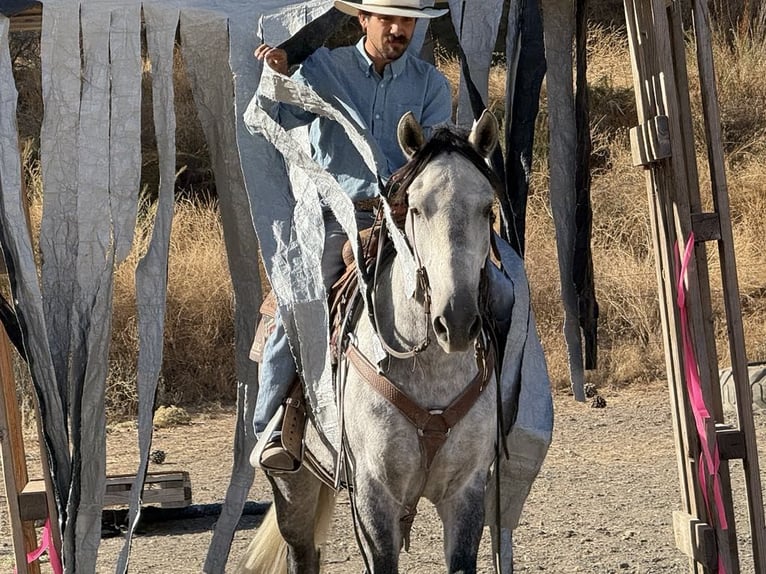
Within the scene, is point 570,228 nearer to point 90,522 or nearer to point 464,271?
point 464,271

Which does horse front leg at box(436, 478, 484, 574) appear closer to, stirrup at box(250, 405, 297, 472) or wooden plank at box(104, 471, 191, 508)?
stirrup at box(250, 405, 297, 472)

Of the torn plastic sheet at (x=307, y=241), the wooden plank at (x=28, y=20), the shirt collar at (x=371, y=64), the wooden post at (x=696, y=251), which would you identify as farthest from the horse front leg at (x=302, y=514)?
the wooden plank at (x=28, y=20)

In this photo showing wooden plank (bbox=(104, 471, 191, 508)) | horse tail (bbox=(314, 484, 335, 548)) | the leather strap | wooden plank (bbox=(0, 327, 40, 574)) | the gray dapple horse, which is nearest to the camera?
the gray dapple horse

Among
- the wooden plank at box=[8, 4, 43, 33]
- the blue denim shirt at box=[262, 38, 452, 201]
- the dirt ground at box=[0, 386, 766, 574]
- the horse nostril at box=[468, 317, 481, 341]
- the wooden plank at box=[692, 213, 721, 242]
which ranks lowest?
the dirt ground at box=[0, 386, 766, 574]

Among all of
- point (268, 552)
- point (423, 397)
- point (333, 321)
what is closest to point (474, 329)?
point (423, 397)

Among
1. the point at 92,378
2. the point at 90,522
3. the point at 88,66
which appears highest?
the point at 88,66

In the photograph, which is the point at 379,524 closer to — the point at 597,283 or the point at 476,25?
the point at 476,25

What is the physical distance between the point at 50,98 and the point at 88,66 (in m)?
0.20

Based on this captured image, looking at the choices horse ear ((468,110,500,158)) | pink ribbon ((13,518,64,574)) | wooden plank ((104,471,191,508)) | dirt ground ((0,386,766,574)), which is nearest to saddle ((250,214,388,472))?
horse ear ((468,110,500,158))

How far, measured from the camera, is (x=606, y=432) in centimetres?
1012

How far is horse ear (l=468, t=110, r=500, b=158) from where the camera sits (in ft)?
13.8

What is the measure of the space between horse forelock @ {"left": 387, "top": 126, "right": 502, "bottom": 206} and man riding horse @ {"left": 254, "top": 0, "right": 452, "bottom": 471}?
2.54 ft

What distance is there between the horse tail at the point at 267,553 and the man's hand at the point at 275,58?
199cm

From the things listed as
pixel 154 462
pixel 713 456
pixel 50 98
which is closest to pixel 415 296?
pixel 713 456
